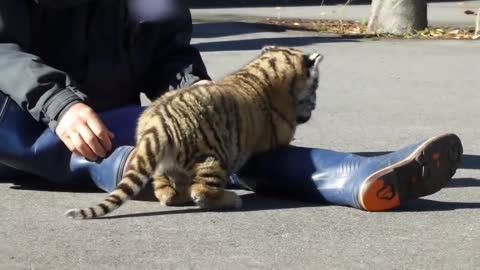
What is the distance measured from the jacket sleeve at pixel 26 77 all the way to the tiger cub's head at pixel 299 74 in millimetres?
988

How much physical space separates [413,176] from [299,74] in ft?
2.80

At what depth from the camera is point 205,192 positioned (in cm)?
494

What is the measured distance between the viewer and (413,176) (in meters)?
4.84

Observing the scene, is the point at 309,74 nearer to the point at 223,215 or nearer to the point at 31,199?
the point at 223,215

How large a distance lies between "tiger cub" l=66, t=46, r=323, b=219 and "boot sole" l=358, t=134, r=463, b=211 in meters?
0.61

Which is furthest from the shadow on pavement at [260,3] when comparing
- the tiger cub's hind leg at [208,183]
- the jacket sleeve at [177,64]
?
the tiger cub's hind leg at [208,183]

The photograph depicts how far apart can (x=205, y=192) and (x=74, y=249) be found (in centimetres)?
77

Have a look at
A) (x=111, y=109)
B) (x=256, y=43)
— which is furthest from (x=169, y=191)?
(x=256, y=43)

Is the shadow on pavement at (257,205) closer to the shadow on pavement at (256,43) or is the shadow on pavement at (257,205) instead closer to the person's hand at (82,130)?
the person's hand at (82,130)

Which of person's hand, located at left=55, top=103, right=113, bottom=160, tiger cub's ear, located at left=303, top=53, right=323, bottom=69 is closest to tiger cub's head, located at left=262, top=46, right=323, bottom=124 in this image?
tiger cub's ear, located at left=303, top=53, right=323, bottom=69

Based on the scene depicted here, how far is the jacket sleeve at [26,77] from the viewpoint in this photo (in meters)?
4.95

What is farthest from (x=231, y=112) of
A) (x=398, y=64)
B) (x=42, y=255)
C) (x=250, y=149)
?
(x=398, y=64)

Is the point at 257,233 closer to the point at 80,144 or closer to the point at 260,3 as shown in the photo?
the point at 80,144

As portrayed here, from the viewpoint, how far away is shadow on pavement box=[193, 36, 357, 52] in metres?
13.9
